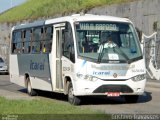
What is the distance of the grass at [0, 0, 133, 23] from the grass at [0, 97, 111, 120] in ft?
85.6

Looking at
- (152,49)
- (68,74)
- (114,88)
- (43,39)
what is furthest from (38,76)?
(152,49)

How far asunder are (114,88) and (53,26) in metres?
3.62

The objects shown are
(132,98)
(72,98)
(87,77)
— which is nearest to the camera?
(87,77)

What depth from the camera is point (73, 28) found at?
57.9 feet

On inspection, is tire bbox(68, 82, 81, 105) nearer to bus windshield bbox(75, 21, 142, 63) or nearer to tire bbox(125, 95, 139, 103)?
bus windshield bbox(75, 21, 142, 63)

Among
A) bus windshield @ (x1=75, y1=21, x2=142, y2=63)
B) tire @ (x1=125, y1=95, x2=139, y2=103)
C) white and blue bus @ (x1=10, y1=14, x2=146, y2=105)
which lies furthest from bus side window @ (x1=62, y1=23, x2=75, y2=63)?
tire @ (x1=125, y1=95, x2=139, y2=103)

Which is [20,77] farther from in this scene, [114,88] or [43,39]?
[114,88]

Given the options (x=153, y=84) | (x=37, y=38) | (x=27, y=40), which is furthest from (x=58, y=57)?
(x=153, y=84)

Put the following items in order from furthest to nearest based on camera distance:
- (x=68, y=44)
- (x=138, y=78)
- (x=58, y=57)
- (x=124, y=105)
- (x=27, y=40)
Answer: (x=27, y=40), (x=58, y=57), (x=68, y=44), (x=124, y=105), (x=138, y=78)

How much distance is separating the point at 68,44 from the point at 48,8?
3880 cm

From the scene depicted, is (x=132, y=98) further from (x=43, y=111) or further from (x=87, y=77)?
(x=43, y=111)

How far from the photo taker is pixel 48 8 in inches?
2219

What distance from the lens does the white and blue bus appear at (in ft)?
55.7

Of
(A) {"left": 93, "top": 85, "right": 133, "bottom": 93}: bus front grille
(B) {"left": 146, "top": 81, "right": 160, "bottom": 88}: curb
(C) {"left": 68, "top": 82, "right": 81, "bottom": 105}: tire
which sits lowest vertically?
(B) {"left": 146, "top": 81, "right": 160, "bottom": 88}: curb
